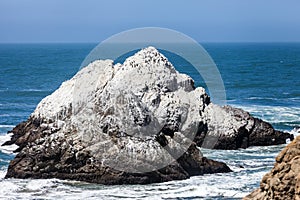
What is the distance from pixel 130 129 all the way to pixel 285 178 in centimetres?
1645

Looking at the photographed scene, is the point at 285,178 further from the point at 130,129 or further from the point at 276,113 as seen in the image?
the point at 276,113

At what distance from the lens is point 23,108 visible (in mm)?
53625

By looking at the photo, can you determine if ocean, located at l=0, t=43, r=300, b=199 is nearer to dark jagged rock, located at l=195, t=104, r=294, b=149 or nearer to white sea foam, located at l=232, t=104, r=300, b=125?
white sea foam, located at l=232, t=104, r=300, b=125

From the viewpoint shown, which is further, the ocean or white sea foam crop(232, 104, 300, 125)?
white sea foam crop(232, 104, 300, 125)

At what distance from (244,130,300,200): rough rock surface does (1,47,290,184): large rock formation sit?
1401cm

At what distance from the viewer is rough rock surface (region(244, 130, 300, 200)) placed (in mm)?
12331

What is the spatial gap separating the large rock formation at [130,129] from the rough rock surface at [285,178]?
1401 cm

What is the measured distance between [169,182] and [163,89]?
717 cm

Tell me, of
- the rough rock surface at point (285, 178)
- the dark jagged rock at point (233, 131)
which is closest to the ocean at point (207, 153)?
the dark jagged rock at point (233, 131)

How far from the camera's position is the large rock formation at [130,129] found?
27094 millimetres

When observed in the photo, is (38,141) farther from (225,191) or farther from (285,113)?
(285,113)

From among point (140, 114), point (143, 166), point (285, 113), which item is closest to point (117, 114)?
point (140, 114)

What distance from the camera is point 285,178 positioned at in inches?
491

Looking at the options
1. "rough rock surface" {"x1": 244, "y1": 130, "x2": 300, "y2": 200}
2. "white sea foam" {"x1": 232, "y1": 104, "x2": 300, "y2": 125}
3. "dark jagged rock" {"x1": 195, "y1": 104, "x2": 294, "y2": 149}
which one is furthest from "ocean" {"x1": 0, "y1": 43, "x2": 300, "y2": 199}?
"rough rock surface" {"x1": 244, "y1": 130, "x2": 300, "y2": 200}
